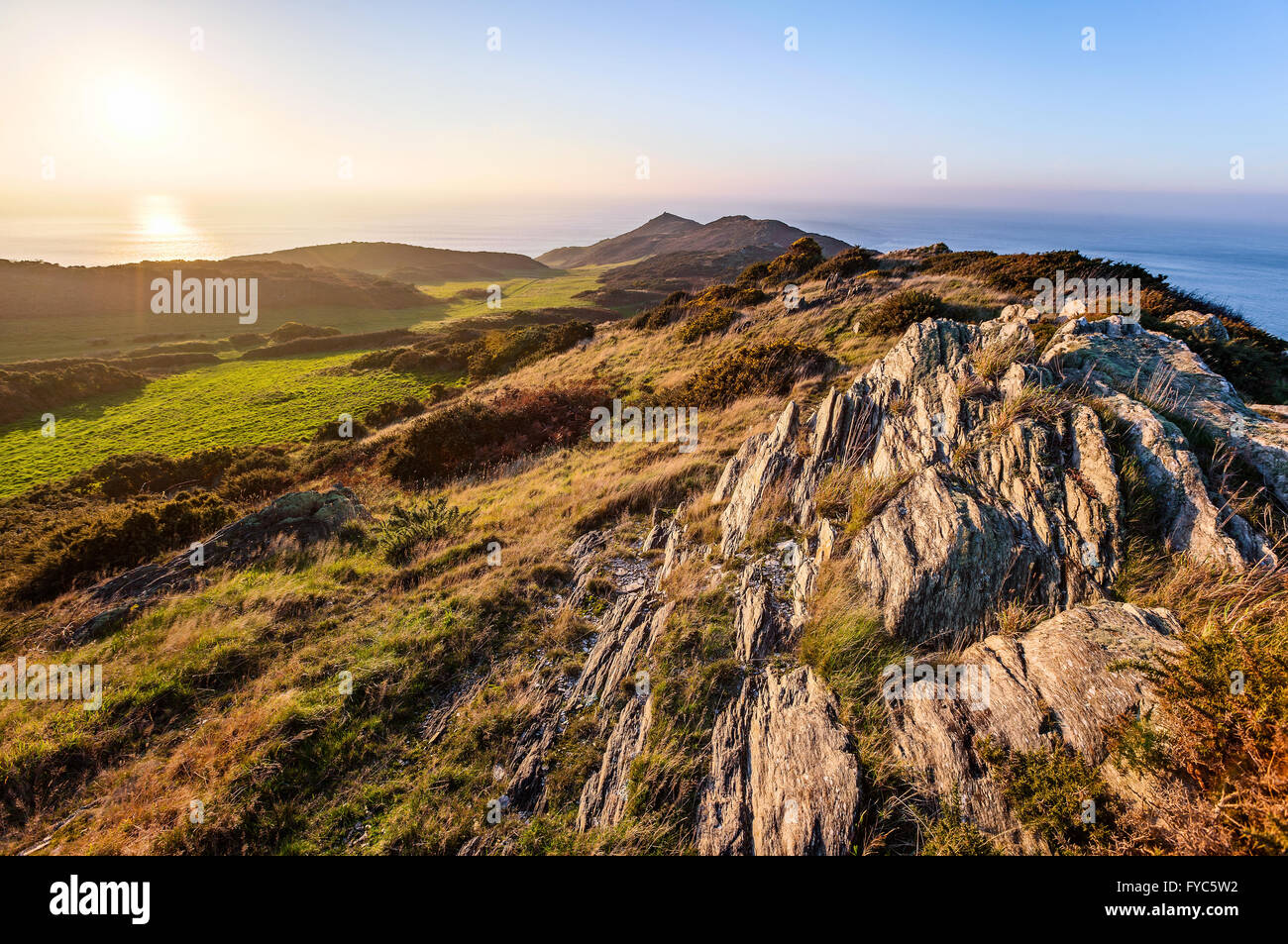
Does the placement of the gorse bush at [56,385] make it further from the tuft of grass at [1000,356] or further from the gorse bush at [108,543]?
the tuft of grass at [1000,356]

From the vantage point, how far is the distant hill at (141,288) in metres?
59.0

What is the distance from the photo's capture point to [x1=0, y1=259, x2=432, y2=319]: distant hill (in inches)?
2323

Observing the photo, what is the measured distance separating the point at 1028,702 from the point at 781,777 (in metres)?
2.40

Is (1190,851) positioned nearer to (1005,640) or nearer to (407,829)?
(1005,640)

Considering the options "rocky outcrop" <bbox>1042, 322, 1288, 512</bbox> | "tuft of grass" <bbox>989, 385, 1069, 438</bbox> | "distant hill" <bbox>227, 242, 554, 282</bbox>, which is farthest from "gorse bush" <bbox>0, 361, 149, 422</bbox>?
"distant hill" <bbox>227, 242, 554, 282</bbox>

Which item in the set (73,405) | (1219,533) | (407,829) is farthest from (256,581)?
(73,405)

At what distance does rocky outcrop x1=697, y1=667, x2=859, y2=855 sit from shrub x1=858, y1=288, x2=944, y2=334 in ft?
60.3

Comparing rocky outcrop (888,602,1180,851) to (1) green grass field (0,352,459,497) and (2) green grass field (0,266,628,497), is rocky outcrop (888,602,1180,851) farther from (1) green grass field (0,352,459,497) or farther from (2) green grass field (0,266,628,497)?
(2) green grass field (0,266,628,497)

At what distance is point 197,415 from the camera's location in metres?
27.0

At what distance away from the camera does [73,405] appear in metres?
28.7

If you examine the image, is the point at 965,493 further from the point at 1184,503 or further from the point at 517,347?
the point at 517,347

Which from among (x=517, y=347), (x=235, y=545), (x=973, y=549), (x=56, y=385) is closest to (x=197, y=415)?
(x=56, y=385)

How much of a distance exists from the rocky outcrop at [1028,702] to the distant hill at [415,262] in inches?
4892

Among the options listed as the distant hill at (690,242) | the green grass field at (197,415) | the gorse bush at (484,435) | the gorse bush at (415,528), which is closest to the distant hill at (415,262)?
the distant hill at (690,242)
